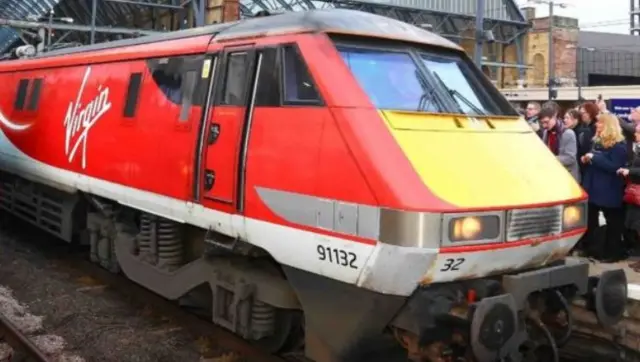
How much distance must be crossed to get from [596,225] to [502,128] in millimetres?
3322

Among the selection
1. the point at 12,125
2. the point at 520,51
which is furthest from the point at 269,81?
the point at 520,51

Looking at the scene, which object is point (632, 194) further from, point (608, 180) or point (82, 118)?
point (82, 118)

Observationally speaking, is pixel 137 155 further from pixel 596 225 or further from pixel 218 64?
pixel 596 225

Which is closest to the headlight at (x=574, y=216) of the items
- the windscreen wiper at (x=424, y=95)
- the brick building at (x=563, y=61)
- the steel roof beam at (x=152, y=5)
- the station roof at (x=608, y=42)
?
the windscreen wiper at (x=424, y=95)

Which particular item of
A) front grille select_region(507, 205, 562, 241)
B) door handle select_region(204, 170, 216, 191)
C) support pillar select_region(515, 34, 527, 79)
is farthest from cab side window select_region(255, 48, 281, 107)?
support pillar select_region(515, 34, 527, 79)

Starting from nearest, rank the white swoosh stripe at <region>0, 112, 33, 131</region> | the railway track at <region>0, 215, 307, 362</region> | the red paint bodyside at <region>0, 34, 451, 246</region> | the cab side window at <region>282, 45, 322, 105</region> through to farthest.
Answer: the red paint bodyside at <region>0, 34, 451, 246</region> → the cab side window at <region>282, 45, 322, 105</region> → the railway track at <region>0, 215, 307, 362</region> → the white swoosh stripe at <region>0, 112, 33, 131</region>

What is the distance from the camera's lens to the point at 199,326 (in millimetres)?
7289

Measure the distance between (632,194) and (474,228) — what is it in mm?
3715

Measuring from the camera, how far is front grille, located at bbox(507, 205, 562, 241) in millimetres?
4887

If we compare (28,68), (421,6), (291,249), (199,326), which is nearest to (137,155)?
(199,326)

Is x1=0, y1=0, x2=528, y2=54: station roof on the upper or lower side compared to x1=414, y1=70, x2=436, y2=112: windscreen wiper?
upper

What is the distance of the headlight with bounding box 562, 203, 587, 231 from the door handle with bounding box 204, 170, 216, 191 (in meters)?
2.62

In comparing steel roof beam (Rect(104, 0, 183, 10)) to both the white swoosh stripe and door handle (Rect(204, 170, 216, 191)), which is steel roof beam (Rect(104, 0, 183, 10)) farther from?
door handle (Rect(204, 170, 216, 191))

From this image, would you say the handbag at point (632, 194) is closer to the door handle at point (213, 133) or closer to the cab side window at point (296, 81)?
the cab side window at point (296, 81)
